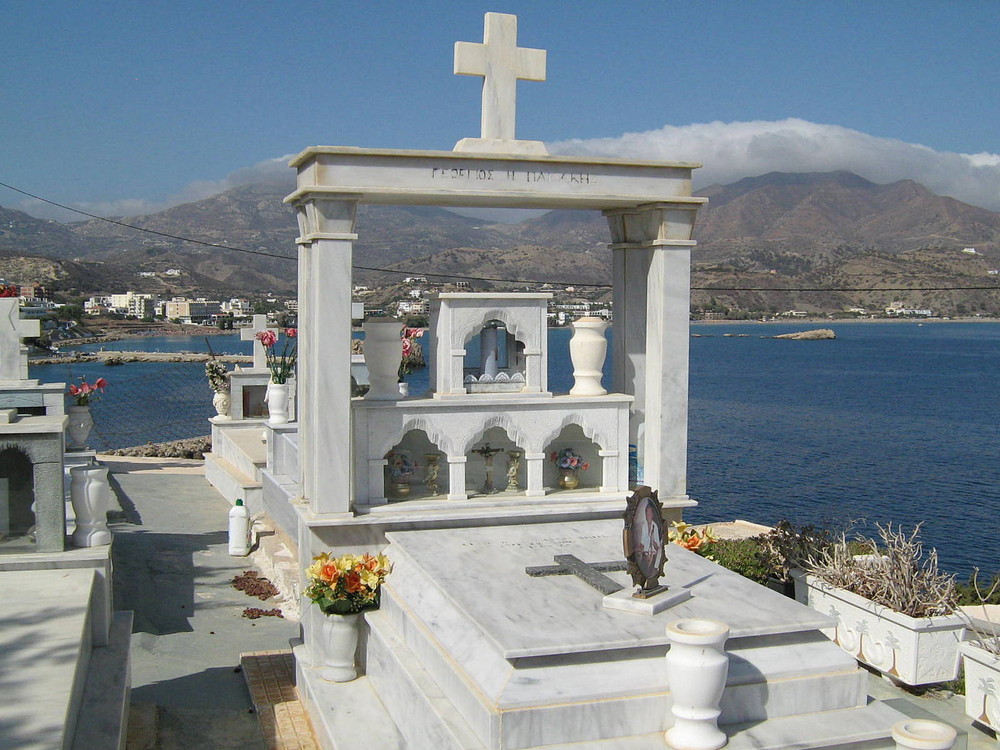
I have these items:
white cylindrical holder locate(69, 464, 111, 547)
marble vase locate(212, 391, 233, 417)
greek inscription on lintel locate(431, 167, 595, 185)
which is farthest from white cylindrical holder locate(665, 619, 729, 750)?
marble vase locate(212, 391, 233, 417)

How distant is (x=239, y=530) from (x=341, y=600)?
6062mm

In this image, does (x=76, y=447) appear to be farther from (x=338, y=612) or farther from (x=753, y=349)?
(x=753, y=349)

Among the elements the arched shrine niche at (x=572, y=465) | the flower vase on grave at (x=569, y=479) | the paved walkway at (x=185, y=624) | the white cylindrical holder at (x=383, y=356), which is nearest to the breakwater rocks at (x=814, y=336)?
the paved walkway at (x=185, y=624)

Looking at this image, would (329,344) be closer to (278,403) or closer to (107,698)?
(107,698)

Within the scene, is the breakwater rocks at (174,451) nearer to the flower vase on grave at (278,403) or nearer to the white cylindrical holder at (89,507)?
the flower vase on grave at (278,403)

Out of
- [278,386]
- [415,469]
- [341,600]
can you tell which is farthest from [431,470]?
[278,386]

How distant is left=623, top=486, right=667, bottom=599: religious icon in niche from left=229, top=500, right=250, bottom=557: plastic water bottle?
7901mm

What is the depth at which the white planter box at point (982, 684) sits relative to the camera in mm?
7371

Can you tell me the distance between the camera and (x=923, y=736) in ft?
17.8

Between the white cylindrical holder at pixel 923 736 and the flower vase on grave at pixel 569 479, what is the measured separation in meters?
4.66

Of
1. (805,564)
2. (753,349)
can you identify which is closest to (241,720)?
(805,564)

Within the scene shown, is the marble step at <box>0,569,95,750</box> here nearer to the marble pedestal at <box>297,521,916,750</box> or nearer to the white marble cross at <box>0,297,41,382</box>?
the marble pedestal at <box>297,521,916,750</box>

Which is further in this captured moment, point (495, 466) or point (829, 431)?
point (829, 431)

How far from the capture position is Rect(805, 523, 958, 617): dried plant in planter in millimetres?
8570
